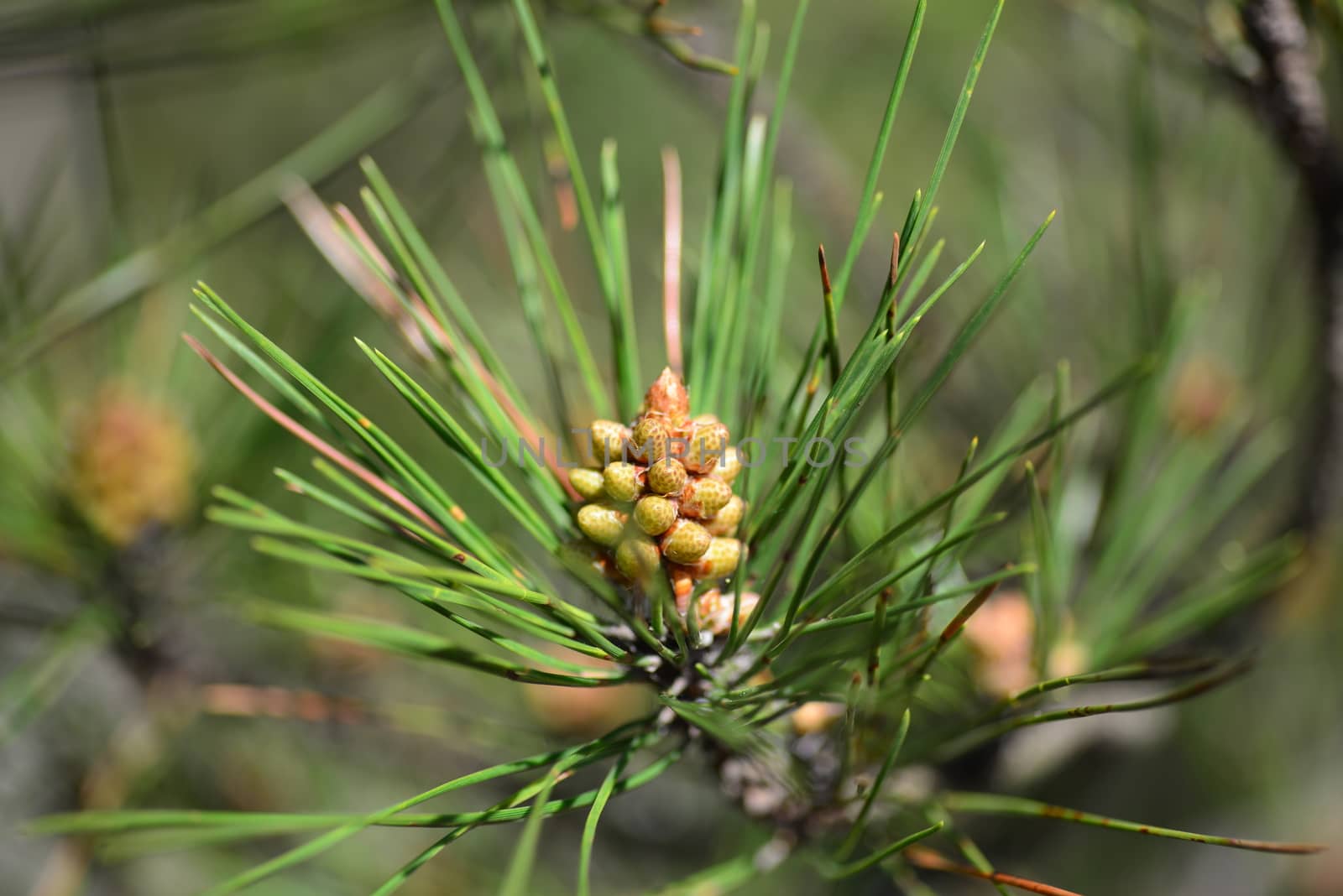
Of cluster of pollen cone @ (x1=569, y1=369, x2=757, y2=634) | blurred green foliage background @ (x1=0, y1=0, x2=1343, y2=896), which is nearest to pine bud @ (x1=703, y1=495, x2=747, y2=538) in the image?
cluster of pollen cone @ (x1=569, y1=369, x2=757, y2=634)

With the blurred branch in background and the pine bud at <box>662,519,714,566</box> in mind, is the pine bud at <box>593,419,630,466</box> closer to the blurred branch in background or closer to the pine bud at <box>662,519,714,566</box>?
the pine bud at <box>662,519,714,566</box>

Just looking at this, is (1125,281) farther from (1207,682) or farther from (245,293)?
(245,293)

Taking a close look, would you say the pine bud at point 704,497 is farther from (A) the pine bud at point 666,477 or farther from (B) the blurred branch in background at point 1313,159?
(B) the blurred branch in background at point 1313,159

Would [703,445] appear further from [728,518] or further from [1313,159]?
[1313,159]

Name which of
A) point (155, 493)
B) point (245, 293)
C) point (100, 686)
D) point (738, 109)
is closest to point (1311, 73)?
point (738, 109)

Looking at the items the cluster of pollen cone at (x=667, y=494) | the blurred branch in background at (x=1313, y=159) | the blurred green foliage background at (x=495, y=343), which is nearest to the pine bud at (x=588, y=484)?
the cluster of pollen cone at (x=667, y=494)

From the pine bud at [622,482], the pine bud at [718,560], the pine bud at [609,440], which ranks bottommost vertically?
the pine bud at [718,560]

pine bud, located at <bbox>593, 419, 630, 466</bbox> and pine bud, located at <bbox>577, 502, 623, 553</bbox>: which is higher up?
pine bud, located at <bbox>593, 419, 630, 466</bbox>
